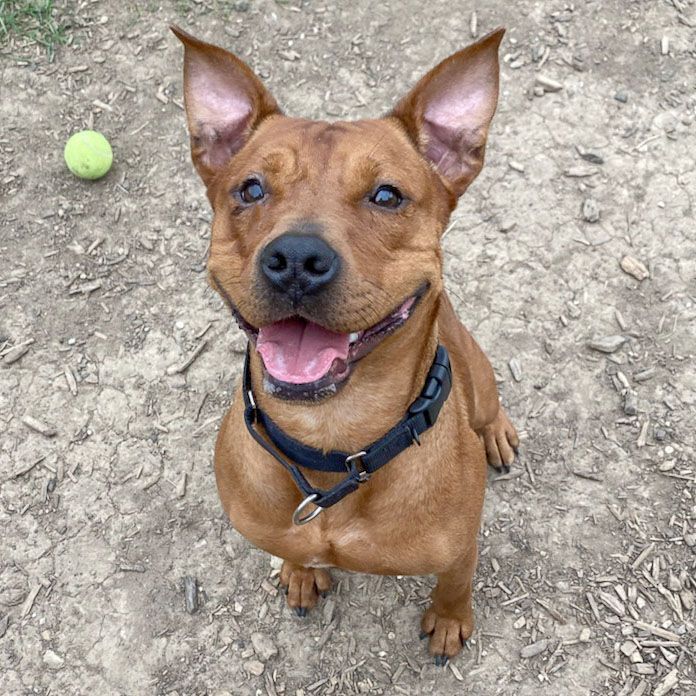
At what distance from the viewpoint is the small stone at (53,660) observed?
4.27m

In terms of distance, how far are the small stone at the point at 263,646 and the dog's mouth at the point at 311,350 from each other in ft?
7.08

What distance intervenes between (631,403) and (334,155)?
278cm

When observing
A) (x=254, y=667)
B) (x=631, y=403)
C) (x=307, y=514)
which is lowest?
(x=254, y=667)

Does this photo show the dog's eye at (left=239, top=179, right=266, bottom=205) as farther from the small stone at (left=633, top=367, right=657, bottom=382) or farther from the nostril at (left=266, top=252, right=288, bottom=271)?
the small stone at (left=633, top=367, right=657, bottom=382)

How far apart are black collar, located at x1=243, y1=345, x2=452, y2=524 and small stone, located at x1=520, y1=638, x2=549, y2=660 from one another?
1.74 metres

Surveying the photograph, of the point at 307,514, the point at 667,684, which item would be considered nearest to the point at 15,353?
the point at 307,514

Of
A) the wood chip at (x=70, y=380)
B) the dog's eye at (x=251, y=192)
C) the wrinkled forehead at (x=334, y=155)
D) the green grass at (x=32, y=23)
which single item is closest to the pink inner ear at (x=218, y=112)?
the wrinkled forehead at (x=334, y=155)

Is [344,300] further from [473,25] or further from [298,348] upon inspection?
[473,25]

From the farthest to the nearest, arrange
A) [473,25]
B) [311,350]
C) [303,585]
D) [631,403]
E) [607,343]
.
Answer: [473,25] < [607,343] < [631,403] < [303,585] < [311,350]

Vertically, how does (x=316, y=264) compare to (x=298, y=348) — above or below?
above

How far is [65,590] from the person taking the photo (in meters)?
4.46

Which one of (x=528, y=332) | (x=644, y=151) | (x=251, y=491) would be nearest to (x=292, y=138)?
(x=251, y=491)

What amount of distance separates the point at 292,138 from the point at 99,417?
2.66 m

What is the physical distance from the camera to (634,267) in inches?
205
